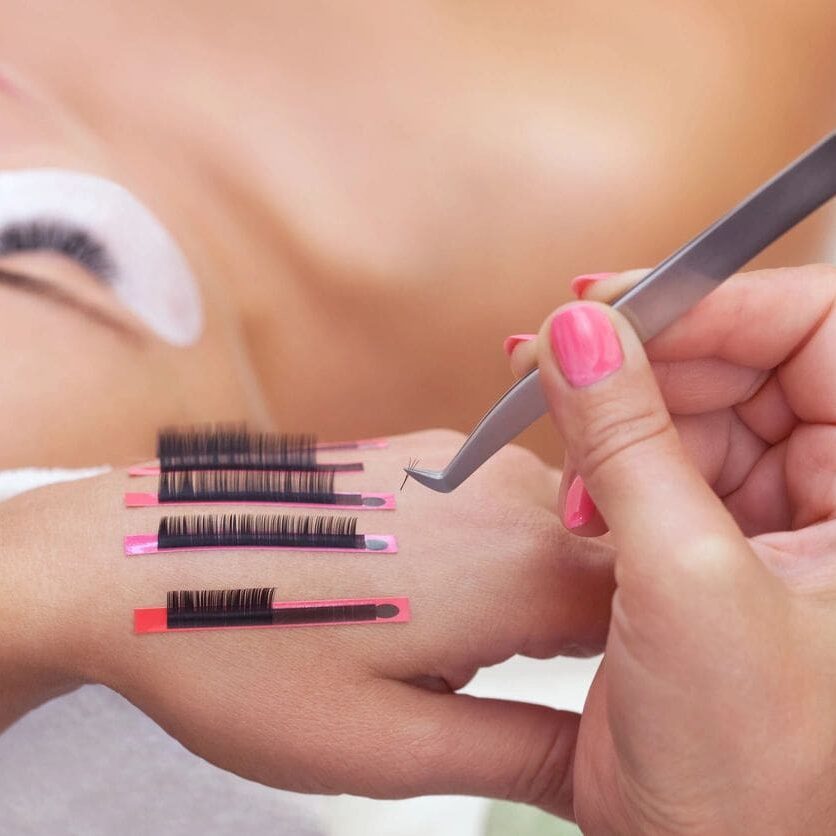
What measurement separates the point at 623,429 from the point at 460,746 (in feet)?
0.93

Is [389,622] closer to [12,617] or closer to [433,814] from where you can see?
[12,617]

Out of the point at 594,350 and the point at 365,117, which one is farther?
the point at 365,117

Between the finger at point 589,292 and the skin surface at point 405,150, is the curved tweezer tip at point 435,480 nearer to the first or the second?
the finger at point 589,292

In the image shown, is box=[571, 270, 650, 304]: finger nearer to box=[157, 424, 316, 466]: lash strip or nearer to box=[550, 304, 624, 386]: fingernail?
box=[550, 304, 624, 386]: fingernail

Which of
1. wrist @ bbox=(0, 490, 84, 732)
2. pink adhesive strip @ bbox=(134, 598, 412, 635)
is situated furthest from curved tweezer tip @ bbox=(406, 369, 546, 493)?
wrist @ bbox=(0, 490, 84, 732)

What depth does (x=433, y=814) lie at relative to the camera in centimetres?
102

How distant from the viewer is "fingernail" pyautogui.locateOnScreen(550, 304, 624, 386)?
515mm

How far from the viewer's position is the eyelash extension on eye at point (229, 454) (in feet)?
2.48

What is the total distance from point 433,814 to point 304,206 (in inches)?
26.2

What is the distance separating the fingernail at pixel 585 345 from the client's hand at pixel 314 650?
248 mm

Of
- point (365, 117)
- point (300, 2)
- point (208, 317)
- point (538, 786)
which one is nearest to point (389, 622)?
point (538, 786)

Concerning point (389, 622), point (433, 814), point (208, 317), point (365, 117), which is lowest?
point (433, 814)

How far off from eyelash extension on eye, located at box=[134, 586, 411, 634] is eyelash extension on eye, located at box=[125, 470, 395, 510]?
0.27 ft

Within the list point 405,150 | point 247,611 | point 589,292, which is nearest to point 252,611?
point 247,611
